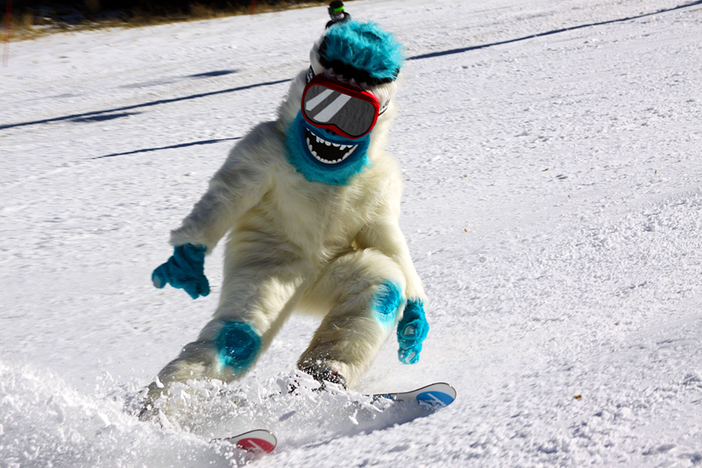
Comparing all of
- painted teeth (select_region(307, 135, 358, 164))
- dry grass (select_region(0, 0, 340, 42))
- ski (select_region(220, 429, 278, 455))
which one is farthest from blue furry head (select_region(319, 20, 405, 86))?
dry grass (select_region(0, 0, 340, 42))

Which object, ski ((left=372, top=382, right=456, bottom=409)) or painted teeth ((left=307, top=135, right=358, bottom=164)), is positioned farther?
painted teeth ((left=307, top=135, right=358, bottom=164))

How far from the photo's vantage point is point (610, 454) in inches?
65.9

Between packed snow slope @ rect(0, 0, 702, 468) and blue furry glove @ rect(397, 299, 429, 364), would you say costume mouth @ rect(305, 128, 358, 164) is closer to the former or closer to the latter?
blue furry glove @ rect(397, 299, 429, 364)

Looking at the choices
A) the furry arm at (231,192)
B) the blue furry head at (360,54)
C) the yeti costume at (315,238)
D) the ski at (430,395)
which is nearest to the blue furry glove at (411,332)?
the yeti costume at (315,238)

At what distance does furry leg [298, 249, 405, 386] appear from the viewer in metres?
1.98

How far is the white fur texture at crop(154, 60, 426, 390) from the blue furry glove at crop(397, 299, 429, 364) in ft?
0.20

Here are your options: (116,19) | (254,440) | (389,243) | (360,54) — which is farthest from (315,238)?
(116,19)

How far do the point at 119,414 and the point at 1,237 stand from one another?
2261 millimetres

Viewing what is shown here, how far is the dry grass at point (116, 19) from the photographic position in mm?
9109

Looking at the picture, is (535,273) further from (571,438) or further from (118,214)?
(118,214)

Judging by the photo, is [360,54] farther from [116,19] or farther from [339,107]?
[116,19]

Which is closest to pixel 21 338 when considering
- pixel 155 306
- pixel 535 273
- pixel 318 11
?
pixel 155 306

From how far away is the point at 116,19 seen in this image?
1009cm

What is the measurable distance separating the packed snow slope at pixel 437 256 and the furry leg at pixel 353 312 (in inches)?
4.9
